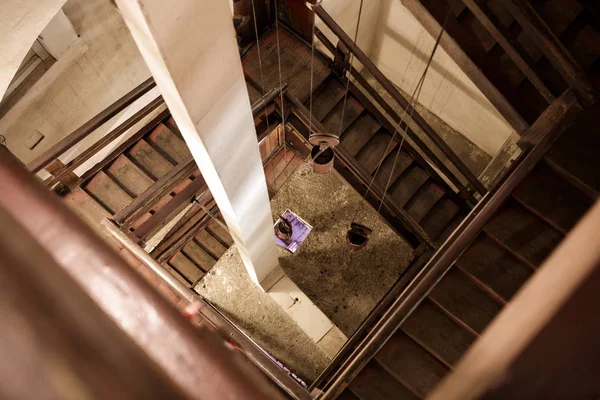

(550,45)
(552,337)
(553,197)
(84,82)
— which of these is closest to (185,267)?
(84,82)

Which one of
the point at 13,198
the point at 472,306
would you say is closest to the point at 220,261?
the point at 472,306

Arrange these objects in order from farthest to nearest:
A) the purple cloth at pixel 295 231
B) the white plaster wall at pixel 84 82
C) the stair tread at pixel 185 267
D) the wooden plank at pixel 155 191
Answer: the purple cloth at pixel 295 231, the stair tread at pixel 185 267, the white plaster wall at pixel 84 82, the wooden plank at pixel 155 191

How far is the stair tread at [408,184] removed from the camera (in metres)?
6.49

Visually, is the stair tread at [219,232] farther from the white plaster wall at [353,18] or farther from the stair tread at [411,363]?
the stair tread at [411,363]

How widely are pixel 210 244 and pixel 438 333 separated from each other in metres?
4.70

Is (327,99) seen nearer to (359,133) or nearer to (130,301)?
(359,133)

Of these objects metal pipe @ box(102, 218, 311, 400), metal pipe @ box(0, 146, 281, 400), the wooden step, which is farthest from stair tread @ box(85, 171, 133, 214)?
metal pipe @ box(0, 146, 281, 400)

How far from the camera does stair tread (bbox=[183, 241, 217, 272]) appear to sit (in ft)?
25.3

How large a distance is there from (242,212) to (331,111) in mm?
2608

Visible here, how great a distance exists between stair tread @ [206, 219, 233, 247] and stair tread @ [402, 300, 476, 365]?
4.26m

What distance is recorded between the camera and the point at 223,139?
3.20 meters

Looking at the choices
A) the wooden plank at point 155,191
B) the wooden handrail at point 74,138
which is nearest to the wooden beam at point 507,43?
the wooden plank at point 155,191

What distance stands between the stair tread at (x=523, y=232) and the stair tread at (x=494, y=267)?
11 centimetres

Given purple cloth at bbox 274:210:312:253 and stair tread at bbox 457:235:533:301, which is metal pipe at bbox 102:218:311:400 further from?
purple cloth at bbox 274:210:312:253
